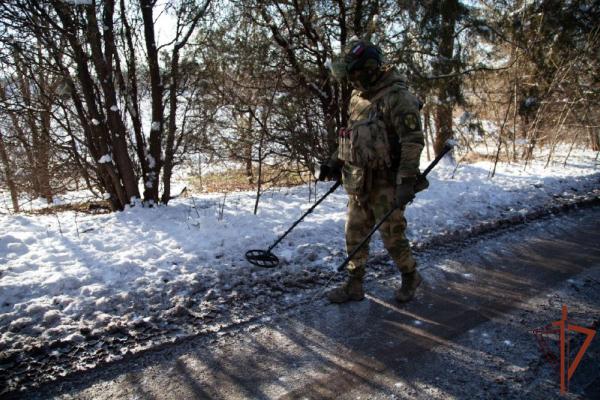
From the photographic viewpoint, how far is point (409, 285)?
351 centimetres

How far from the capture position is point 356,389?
2.39m

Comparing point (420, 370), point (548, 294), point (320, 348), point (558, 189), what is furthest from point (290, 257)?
point (558, 189)

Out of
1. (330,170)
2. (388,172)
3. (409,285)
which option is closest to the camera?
(388,172)

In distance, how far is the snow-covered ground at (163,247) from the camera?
3.29m

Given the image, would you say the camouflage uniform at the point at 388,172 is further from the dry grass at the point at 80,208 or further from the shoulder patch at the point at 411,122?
the dry grass at the point at 80,208

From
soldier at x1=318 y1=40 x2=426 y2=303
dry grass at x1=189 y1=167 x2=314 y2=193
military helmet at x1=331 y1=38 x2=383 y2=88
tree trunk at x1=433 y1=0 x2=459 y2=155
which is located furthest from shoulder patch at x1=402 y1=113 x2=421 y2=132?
dry grass at x1=189 y1=167 x2=314 y2=193

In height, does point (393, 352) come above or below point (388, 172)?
below

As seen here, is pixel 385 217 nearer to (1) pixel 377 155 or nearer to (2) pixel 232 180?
(1) pixel 377 155

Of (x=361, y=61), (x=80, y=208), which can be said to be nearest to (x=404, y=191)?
(x=361, y=61)

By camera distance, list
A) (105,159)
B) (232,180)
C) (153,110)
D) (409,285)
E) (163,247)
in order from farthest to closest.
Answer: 1. (232,180)
2. (153,110)
3. (105,159)
4. (163,247)
5. (409,285)

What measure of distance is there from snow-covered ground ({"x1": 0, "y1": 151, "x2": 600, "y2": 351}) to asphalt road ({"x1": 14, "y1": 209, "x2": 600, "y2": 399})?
0.69 meters

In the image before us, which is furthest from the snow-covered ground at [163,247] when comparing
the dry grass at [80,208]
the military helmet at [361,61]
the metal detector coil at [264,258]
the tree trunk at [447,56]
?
the tree trunk at [447,56]

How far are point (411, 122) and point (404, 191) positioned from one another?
519 mm

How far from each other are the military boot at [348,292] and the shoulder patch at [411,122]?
138 centimetres
